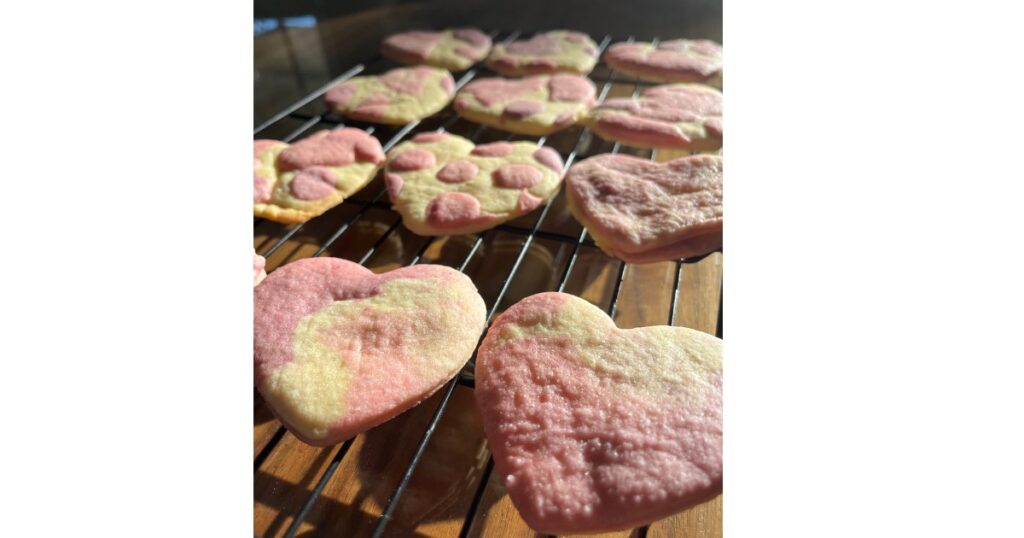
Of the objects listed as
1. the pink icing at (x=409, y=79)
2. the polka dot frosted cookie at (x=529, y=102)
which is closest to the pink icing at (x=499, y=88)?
the polka dot frosted cookie at (x=529, y=102)

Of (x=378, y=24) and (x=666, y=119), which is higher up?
(x=378, y=24)

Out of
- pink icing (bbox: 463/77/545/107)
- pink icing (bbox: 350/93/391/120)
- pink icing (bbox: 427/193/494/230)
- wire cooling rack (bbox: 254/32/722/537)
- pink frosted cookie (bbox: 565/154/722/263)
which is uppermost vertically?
pink icing (bbox: 350/93/391/120)

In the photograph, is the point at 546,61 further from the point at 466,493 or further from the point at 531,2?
the point at 466,493

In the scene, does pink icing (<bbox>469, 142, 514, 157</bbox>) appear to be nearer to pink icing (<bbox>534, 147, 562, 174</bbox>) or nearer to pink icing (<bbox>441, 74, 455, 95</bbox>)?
pink icing (<bbox>534, 147, 562, 174</bbox>)

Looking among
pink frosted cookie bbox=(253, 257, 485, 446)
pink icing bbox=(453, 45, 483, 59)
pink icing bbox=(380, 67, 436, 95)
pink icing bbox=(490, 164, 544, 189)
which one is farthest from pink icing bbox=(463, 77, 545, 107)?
pink frosted cookie bbox=(253, 257, 485, 446)

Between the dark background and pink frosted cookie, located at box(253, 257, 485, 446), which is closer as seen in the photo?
pink frosted cookie, located at box(253, 257, 485, 446)

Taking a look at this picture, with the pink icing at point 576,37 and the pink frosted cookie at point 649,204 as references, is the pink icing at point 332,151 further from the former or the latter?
the pink icing at point 576,37

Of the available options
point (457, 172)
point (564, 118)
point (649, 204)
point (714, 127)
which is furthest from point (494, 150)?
point (714, 127)

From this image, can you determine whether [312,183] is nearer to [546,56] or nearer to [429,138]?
[429,138]
